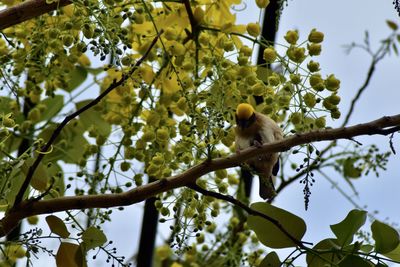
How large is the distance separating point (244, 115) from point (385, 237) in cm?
35

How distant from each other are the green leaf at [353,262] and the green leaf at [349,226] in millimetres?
27

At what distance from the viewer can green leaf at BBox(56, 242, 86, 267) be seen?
2.74ft

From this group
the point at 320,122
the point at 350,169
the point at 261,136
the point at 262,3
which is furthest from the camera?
the point at 350,169

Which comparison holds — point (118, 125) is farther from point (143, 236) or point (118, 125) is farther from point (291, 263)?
point (291, 263)

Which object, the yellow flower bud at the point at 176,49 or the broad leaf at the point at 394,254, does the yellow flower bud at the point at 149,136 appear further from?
the broad leaf at the point at 394,254

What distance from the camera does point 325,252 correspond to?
2.60 feet

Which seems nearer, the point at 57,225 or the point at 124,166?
the point at 57,225

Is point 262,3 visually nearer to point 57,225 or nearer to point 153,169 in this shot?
point 153,169

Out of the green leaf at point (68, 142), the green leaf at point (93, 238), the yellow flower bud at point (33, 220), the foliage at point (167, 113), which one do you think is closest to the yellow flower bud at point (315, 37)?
the foliage at point (167, 113)

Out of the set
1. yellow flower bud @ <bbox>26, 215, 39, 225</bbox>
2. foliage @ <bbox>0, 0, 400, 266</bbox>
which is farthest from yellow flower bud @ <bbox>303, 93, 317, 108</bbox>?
yellow flower bud @ <bbox>26, 215, 39, 225</bbox>

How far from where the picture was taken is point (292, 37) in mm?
894

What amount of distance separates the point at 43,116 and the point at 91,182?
251 mm

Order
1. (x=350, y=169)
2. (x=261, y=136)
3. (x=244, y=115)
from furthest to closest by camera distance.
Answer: (x=350, y=169) → (x=261, y=136) → (x=244, y=115)

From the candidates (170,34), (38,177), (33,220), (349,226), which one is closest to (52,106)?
(33,220)
